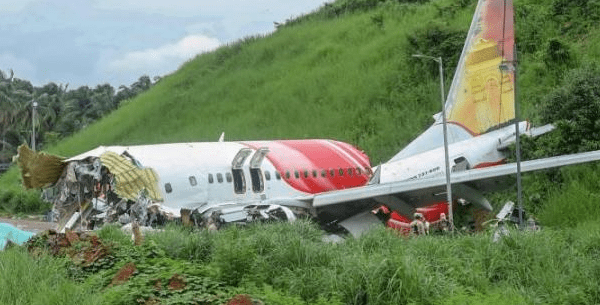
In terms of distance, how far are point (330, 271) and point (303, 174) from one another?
39.6ft

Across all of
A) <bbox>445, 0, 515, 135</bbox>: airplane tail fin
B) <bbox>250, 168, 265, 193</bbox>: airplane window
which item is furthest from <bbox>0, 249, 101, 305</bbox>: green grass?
<bbox>445, 0, 515, 135</bbox>: airplane tail fin

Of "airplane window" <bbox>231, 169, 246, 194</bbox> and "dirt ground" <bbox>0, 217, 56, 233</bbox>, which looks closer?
"airplane window" <bbox>231, 169, 246, 194</bbox>

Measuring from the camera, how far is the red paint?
71.1ft

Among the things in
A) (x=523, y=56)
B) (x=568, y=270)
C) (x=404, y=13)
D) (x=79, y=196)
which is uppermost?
(x=404, y=13)

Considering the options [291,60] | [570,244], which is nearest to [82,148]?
[291,60]

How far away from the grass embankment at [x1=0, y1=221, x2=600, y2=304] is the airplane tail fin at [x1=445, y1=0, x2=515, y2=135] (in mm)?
10977

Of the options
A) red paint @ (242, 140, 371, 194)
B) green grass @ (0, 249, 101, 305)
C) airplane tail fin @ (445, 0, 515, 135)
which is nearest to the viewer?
green grass @ (0, 249, 101, 305)

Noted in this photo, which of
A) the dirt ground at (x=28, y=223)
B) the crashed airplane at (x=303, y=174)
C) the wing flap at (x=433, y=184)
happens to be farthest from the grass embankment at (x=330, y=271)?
the dirt ground at (x=28, y=223)

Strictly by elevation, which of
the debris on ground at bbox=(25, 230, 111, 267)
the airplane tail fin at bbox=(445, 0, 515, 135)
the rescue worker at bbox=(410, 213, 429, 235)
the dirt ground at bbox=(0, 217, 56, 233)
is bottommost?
the dirt ground at bbox=(0, 217, 56, 233)

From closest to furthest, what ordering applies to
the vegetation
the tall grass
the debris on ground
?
the tall grass, the debris on ground, the vegetation

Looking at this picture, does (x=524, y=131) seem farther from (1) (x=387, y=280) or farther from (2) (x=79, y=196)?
(1) (x=387, y=280)

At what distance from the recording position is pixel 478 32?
25.0m

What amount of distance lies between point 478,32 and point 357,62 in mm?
16087

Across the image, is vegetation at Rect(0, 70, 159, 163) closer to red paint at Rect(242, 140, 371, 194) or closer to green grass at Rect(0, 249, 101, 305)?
red paint at Rect(242, 140, 371, 194)
